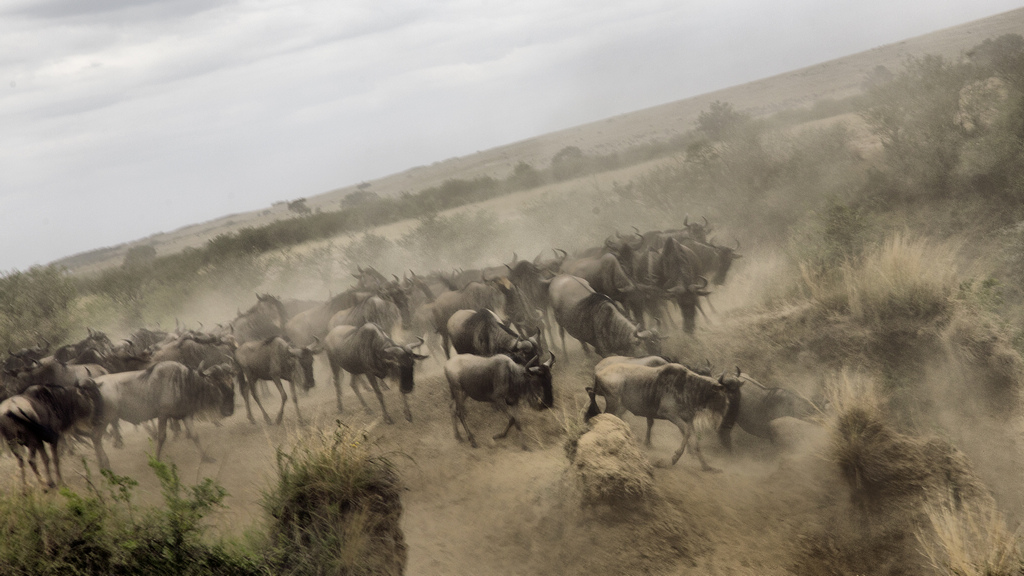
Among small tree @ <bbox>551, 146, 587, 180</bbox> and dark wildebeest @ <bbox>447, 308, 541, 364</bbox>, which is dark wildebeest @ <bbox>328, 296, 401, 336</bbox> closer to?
dark wildebeest @ <bbox>447, 308, 541, 364</bbox>

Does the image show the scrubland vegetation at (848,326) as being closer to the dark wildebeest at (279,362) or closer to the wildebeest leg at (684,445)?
the wildebeest leg at (684,445)

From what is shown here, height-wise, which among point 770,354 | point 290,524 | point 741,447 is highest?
point 290,524

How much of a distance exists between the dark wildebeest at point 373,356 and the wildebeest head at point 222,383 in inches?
62.1

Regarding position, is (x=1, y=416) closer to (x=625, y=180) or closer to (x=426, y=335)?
(x=426, y=335)

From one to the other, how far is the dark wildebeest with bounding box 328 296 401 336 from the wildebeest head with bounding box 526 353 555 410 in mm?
3812

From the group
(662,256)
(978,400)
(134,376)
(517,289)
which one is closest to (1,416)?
(134,376)

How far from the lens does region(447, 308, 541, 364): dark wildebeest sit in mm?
9194

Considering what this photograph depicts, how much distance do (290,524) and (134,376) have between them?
538 centimetres

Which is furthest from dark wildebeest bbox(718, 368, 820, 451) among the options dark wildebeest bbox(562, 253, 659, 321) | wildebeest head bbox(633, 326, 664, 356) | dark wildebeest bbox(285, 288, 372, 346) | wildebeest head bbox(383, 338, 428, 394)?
dark wildebeest bbox(285, 288, 372, 346)

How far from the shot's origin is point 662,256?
11.9m

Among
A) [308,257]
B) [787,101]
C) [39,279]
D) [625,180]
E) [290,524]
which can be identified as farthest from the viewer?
[787,101]

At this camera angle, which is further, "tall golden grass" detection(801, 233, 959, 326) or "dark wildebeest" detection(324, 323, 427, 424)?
"dark wildebeest" detection(324, 323, 427, 424)

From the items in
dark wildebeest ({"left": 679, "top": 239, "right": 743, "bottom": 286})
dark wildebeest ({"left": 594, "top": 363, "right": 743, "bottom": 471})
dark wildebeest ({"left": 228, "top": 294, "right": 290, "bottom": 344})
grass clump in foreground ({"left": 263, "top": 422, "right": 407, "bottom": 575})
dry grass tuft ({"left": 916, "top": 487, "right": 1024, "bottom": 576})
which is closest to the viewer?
dry grass tuft ({"left": 916, "top": 487, "right": 1024, "bottom": 576})

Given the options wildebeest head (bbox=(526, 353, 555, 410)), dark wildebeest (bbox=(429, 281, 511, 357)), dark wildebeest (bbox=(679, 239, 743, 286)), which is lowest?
wildebeest head (bbox=(526, 353, 555, 410))
